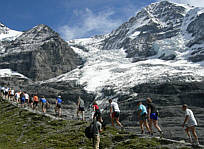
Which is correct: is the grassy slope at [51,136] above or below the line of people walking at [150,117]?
below

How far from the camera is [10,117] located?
39.8 metres

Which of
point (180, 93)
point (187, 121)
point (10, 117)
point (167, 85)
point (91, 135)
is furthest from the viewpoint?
point (167, 85)

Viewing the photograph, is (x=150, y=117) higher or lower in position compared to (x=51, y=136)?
higher

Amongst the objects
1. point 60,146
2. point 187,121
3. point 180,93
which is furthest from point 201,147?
point 180,93

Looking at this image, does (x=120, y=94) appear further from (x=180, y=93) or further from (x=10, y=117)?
(x=10, y=117)

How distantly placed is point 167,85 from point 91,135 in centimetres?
17478

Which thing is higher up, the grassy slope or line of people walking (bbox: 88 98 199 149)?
line of people walking (bbox: 88 98 199 149)

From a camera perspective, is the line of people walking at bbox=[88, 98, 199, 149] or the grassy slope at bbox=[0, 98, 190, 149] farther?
the grassy slope at bbox=[0, 98, 190, 149]

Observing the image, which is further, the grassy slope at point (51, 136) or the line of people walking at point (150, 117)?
the grassy slope at point (51, 136)

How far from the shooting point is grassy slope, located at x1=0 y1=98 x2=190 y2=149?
21531 millimetres

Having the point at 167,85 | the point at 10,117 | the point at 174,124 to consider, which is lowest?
the point at 174,124

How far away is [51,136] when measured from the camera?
26906 millimetres

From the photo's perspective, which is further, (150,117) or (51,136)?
(51,136)

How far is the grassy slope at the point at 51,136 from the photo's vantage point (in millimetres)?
21531
